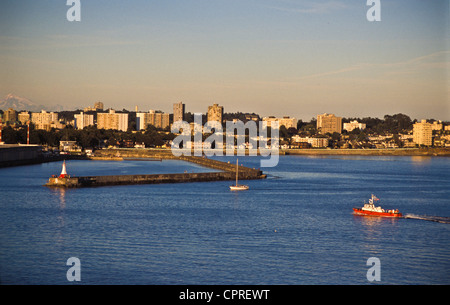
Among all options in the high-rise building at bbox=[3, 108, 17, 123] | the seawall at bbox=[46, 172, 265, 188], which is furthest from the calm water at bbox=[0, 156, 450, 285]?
the high-rise building at bbox=[3, 108, 17, 123]

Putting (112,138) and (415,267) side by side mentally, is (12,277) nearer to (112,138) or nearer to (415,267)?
(415,267)

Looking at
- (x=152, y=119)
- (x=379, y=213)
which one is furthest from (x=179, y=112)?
(x=379, y=213)

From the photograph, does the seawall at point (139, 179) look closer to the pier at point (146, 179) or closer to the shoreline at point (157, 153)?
the pier at point (146, 179)

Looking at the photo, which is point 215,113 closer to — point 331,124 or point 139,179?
point 331,124

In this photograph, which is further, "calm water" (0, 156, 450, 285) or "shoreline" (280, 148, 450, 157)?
"shoreline" (280, 148, 450, 157)

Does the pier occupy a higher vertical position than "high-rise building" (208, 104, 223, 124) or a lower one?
lower

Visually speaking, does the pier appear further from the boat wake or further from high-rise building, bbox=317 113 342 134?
high-rise building, bbox=317 113 342 134

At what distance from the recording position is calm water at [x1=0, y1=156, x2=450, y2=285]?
38.4 ft

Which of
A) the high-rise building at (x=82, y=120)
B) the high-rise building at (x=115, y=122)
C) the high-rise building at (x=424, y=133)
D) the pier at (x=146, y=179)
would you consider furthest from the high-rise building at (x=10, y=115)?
the pier at (x=146, y=179)

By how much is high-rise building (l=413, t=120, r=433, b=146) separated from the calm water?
236ft

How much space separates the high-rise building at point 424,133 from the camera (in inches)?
3713

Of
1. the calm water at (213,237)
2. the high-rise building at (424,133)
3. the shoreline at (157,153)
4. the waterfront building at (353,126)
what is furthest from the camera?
the waterfront building at (353,126)

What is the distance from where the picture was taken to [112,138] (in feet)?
232

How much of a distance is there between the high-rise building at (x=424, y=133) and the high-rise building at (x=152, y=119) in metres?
55.9
